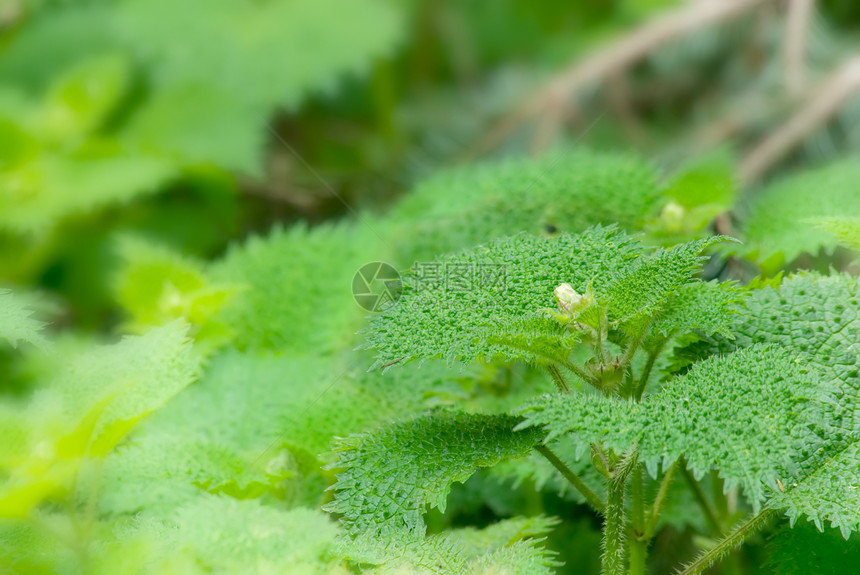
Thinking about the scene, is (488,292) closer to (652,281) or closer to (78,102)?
(652,281)

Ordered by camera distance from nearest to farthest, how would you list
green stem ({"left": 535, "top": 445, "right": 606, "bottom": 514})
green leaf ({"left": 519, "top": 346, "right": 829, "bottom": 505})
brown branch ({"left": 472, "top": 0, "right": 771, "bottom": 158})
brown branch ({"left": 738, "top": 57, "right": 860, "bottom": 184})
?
green leaf ({"left": 519, "top": 346, "right": 829, "bottom": 505}), green stem ({"left": 535, "top": 445, "right": 606, "bottom": 514}), brown branch ({"left": 738, "top": 57, "right": 860, "bottom": 184}), brown branch ({"left": 472, "top": 0, "right": 771, "bottom": 158})

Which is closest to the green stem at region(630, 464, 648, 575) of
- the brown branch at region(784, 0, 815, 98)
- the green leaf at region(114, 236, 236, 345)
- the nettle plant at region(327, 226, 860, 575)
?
the nettle plant at region(327, 226, 860, 575)

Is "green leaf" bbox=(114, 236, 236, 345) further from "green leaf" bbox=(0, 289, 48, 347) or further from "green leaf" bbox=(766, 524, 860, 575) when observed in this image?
"green leaf" bbox=(766, 524, 860, 575)

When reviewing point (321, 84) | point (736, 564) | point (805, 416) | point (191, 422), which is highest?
point (321, 84)

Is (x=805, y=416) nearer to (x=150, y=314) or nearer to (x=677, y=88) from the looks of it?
(x=150, y=314)

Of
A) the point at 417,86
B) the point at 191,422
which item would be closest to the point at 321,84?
the point at 417,86

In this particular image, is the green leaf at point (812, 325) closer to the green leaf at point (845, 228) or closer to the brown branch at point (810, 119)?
the green leaf at point (845, 228)

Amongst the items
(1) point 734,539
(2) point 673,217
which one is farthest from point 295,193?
(1) point 734,539
